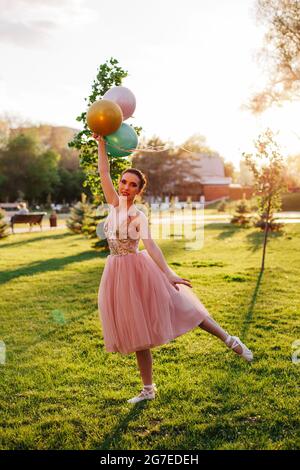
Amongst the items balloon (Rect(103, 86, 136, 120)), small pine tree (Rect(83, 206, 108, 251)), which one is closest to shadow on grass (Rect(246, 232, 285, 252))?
small pine tree (Rect(83, 206, 108, 251))

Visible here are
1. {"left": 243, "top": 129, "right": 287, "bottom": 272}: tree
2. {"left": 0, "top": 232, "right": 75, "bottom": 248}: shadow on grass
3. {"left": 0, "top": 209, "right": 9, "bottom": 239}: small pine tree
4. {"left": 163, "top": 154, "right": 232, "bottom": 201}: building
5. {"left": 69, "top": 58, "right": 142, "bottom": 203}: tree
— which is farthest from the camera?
{"left": 163, "top": 154, "right": 232, "bottom": 201}: building

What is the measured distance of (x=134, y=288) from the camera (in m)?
3.98

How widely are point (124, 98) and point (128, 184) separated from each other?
4.14 feet

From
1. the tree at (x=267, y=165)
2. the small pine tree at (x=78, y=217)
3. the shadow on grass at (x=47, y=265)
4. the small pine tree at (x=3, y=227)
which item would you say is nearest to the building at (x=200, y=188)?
the small pine tree at (x=78, y=217)

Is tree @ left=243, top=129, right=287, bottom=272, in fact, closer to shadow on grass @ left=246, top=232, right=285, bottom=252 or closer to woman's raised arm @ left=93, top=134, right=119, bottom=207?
shadow on grass @ left=246, top=232, right=285, bottom=252

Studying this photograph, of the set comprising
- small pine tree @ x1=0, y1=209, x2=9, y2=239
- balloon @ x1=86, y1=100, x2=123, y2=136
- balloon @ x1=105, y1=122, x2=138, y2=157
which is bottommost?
small pine tree @ x1=0, y1=209, x2=9, y2=239

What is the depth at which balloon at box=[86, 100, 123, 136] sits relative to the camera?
4.11m

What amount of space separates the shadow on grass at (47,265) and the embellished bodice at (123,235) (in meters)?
7.35

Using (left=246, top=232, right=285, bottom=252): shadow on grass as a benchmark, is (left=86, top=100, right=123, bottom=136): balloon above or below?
above

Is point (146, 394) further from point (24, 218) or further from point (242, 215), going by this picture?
point (242, 215)

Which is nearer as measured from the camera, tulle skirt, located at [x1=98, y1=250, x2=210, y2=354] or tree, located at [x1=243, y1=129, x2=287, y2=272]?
tulle skirt, located at [x1=98, y1=250, x2=210, y2=354]

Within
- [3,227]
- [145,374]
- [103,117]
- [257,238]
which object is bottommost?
[257,238]

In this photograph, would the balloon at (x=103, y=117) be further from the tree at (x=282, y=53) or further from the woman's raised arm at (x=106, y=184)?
the tree at (x=282, y=53)

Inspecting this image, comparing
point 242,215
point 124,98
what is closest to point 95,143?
point 124,98
